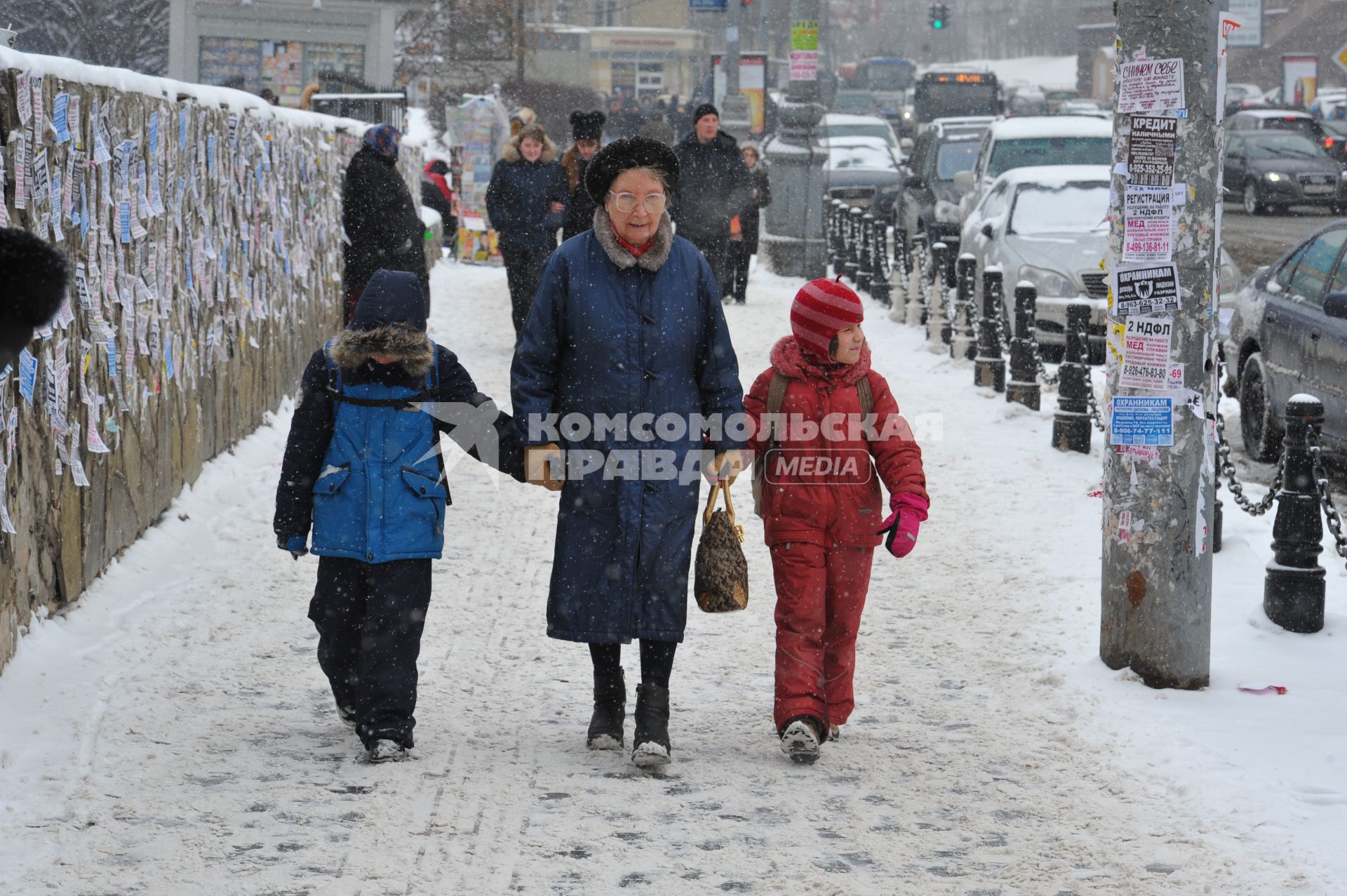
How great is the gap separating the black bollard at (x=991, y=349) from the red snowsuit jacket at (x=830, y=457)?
779 cm

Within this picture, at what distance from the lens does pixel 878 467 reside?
5262 millimetres

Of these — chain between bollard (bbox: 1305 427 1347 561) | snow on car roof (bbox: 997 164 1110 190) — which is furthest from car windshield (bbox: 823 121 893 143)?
chain between bollard (bbox: 1305 427 1347 561)

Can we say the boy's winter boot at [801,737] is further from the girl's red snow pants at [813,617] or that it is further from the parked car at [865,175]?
the parked car at [865,175]

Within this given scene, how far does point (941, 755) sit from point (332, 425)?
2029 millimetres

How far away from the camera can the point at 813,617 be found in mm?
5211

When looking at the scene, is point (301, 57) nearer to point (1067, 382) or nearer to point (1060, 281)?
point (1060, 281)

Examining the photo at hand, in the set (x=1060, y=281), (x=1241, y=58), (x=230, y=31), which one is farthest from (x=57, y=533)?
(x=1241, y=58)

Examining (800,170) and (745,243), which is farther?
(800,170)

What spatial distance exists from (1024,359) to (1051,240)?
3445mm

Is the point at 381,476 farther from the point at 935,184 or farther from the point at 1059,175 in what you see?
the point at 935,184

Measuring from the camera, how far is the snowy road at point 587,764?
4355mm

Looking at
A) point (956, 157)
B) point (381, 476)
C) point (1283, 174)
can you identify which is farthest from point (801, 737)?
point (1283, 174)

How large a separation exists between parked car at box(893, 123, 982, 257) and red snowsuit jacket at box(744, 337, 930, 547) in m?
17.8

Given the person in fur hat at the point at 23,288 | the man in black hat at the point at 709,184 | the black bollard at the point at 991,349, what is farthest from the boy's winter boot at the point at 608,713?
the man in black hat at the point at 709,184
